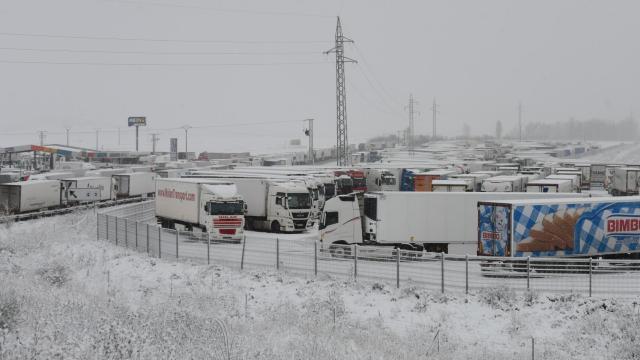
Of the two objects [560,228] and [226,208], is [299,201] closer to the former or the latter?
[226,208]

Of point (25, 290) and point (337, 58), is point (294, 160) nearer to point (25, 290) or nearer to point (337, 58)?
point (337, 58)

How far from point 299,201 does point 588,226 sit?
17.3 m

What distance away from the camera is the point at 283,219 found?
39906 mm

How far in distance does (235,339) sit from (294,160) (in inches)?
4292

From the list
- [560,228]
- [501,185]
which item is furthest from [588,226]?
[501,185]

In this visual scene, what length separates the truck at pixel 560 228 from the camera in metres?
26.5

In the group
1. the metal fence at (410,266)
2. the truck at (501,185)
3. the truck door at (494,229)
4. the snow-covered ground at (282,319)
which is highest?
the truck at (501,185)

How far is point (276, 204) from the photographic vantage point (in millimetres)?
40031

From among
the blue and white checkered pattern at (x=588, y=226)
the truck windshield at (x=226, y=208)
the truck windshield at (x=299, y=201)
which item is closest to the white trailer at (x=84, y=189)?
the truck windshield at (x=299, y=201)

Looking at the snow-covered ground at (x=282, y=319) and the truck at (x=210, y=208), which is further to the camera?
the truck at (x=210, y=208)

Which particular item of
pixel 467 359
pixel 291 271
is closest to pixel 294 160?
pixel 291 271

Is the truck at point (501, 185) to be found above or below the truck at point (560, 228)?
above

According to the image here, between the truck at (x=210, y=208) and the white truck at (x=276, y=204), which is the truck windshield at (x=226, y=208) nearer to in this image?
the truck at (x=210, y=208)

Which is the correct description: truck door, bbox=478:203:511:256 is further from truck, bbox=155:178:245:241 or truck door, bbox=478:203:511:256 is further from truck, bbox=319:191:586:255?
truck, bbox=155:178:245:241
